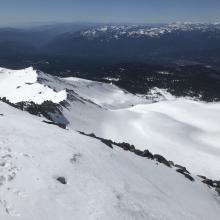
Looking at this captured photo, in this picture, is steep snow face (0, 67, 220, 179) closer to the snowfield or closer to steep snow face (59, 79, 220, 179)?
steep snow face (59, 79, 220, 179)

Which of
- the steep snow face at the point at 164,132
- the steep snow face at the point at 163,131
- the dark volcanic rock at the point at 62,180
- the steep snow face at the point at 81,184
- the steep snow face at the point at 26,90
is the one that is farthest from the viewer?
the steep snow face at the point at 26,90

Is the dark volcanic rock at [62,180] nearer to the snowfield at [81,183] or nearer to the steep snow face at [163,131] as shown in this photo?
the snowfield at [81,183]

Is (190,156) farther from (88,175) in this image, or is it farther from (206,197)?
(88,175)

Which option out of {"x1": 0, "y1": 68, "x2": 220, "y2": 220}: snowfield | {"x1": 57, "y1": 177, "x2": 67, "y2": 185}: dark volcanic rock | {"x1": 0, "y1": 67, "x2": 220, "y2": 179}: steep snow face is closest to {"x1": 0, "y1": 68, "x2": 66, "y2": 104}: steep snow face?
{"x1": 0, "y1": 67, "x2": 220, "y2": 179}: steep snow face

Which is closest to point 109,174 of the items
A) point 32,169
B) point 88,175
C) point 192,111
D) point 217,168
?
point 88,175

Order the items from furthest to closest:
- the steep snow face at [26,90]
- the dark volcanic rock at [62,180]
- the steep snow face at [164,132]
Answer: the steep snow face at [26,90]
the steep snow face at [164,132]
the dark volcanic rock at [62,180]

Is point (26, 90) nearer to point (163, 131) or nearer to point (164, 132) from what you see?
point (163, 131)

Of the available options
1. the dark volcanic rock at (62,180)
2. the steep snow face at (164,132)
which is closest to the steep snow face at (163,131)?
the steep snow face at (164,132)

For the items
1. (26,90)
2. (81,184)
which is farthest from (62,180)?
(26,90)
